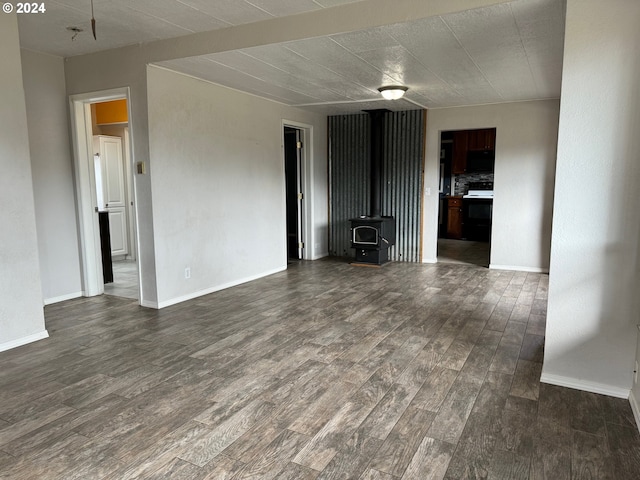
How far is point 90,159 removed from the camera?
4934mm

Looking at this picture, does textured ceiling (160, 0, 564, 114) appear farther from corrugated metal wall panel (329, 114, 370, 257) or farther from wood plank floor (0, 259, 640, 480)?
wood plank floor (0, 259, 640, 480)

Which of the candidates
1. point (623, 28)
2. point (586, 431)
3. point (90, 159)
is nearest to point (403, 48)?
point (623, 28)

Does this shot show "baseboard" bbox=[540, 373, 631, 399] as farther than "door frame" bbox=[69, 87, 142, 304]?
No

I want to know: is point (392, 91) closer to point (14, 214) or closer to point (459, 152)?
point (14, 214)

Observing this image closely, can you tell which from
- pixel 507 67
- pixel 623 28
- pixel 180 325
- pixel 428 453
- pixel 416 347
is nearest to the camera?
pixel 428 453

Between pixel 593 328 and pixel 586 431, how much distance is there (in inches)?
25.5

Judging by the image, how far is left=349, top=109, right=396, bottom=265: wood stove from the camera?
6.66 m

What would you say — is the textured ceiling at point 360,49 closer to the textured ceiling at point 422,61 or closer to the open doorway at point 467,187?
the textured ceiling at point 422,61

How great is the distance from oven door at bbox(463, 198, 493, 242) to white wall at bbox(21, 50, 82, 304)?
24.3 ft

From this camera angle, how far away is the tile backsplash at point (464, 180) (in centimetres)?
966

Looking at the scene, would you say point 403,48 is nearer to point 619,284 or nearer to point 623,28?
point 623,28

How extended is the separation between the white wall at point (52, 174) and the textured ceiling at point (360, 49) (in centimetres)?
33

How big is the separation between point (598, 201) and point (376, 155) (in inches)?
172

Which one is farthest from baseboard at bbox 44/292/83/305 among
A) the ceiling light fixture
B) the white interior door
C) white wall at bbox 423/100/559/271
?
white wall at bbox 423/100/559/271
